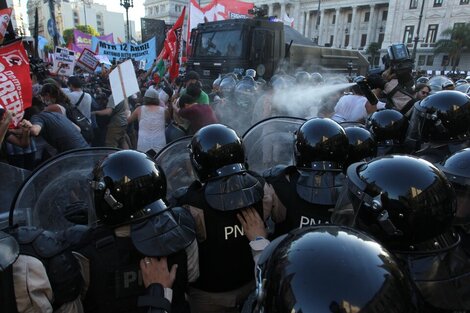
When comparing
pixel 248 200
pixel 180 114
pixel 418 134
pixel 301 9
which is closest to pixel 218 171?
pixel 248 200

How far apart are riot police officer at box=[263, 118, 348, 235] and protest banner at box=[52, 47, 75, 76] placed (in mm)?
9100

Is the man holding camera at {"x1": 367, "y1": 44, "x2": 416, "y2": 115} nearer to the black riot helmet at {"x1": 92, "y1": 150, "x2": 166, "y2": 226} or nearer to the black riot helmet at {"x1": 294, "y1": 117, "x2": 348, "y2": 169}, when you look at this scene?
the black riot helmet at {"x1": 294, "y1": 117, "x2": 348, "y2": 169}

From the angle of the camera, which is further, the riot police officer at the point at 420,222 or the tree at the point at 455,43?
the tree at the point at 455,43

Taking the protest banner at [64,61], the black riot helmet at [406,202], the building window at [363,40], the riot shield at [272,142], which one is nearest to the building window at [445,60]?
the building window at [363,40]

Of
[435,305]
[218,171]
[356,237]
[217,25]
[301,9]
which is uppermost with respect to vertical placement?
[301,9]

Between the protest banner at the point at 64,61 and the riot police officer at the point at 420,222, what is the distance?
9985mm

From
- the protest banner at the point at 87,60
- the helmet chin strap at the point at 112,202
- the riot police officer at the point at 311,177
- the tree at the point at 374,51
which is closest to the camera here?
the helmet chin strap at the point at 112,202

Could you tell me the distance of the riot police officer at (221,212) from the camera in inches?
76.5

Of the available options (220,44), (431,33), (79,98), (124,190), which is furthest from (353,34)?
(124,190)

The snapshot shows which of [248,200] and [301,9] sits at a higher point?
[301,9]

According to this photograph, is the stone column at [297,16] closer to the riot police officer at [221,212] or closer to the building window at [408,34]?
the building window at [408,34]

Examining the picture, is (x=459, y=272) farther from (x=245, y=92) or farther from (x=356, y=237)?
(x=245, y=92)

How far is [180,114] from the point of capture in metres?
4.44

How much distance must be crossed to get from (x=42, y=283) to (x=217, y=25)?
10584mm
